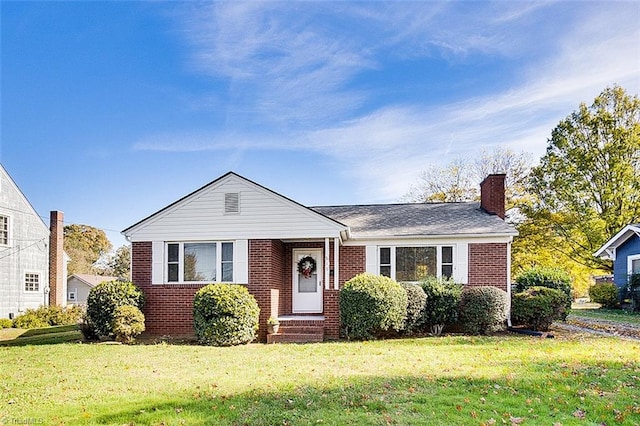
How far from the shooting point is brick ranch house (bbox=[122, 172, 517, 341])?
14312mm

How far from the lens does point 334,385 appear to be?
7324 millimetres

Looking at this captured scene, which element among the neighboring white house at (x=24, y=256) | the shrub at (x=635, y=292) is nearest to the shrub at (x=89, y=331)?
the neighboring white house at (x=24, y=256)

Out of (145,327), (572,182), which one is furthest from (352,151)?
(572,182)

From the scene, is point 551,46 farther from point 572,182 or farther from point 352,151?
point 572,182

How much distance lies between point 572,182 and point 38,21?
83.7ft

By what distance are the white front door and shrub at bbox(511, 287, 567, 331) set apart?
611cm

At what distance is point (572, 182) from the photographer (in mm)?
26562

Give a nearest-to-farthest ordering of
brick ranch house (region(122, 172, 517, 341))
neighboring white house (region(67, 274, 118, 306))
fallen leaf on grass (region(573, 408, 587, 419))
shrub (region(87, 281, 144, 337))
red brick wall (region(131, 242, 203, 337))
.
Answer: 1. fallen leaf on grass (region(573, 408, 587, 419))
2. shrub (region(87, 281, 144, 337))
3. brick ranch house (region(122, 172, 517, 341))
4. red brick wall (region(131, 242, 203, 337))
5. neighboring white house (region(67, 274, 118, 306))

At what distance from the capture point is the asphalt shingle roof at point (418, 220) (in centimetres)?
1535

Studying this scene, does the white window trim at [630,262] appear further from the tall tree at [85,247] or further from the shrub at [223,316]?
the tall tree at [85,247]

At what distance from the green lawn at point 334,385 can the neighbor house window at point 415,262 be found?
4119 millimetres

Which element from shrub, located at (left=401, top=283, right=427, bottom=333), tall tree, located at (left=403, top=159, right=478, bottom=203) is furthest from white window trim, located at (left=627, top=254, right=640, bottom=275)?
shrub, located at (left=401, top=283, right=427, bottom=333)

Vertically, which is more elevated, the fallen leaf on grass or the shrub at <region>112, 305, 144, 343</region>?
the fallen leaf on grass

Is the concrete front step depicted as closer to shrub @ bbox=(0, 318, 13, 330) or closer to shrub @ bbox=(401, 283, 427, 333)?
shrub @ bbox=(401, 283, 427, 333)
